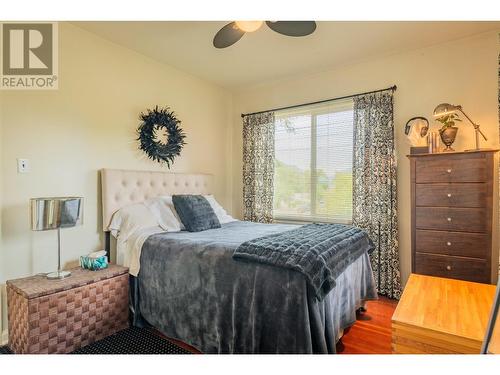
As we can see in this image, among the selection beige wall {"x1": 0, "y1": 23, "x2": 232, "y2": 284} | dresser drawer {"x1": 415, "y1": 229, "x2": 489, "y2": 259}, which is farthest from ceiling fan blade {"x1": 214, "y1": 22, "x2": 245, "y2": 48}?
dresser drawer {"x1": 415, "y1": 229, "x2": 489, "y2": 259}

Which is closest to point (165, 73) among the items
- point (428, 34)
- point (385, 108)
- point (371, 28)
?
point (371, 28)

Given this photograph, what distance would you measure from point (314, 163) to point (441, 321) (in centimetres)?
243

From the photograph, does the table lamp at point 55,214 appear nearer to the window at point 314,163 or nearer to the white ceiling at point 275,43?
the white ceiling at point 275,43

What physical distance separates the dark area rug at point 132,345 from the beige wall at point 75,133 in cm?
79

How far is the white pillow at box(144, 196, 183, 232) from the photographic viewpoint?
8.91 feet

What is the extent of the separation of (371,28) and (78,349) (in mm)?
3557

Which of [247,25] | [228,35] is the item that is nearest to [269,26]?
[247,25]

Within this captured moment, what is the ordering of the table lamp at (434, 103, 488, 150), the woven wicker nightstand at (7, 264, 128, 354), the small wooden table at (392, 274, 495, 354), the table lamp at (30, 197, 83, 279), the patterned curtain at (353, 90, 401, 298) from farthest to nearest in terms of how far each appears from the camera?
the patterned curtain at (353, 90, 401, 298)
the table lamp at (434, 103, 488, 150)
the table lamp at (30, 197, 83, 279)
the woven wicker nightstand at (7, 264, 128, 354)
the small wooden table at (392, 274, 495, 354)

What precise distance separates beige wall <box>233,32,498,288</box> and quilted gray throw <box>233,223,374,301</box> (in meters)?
1.37

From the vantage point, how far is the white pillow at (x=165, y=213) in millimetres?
2715

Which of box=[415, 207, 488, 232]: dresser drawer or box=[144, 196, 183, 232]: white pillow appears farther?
box=[144, 196, 183, 232]: white pillow

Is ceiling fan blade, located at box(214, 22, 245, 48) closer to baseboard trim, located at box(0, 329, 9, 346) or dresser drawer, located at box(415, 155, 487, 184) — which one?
dresser drawer, located at box(415, 155, 487, 184)

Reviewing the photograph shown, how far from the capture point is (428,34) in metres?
2.71

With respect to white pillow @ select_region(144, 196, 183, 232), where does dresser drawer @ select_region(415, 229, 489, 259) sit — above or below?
below
